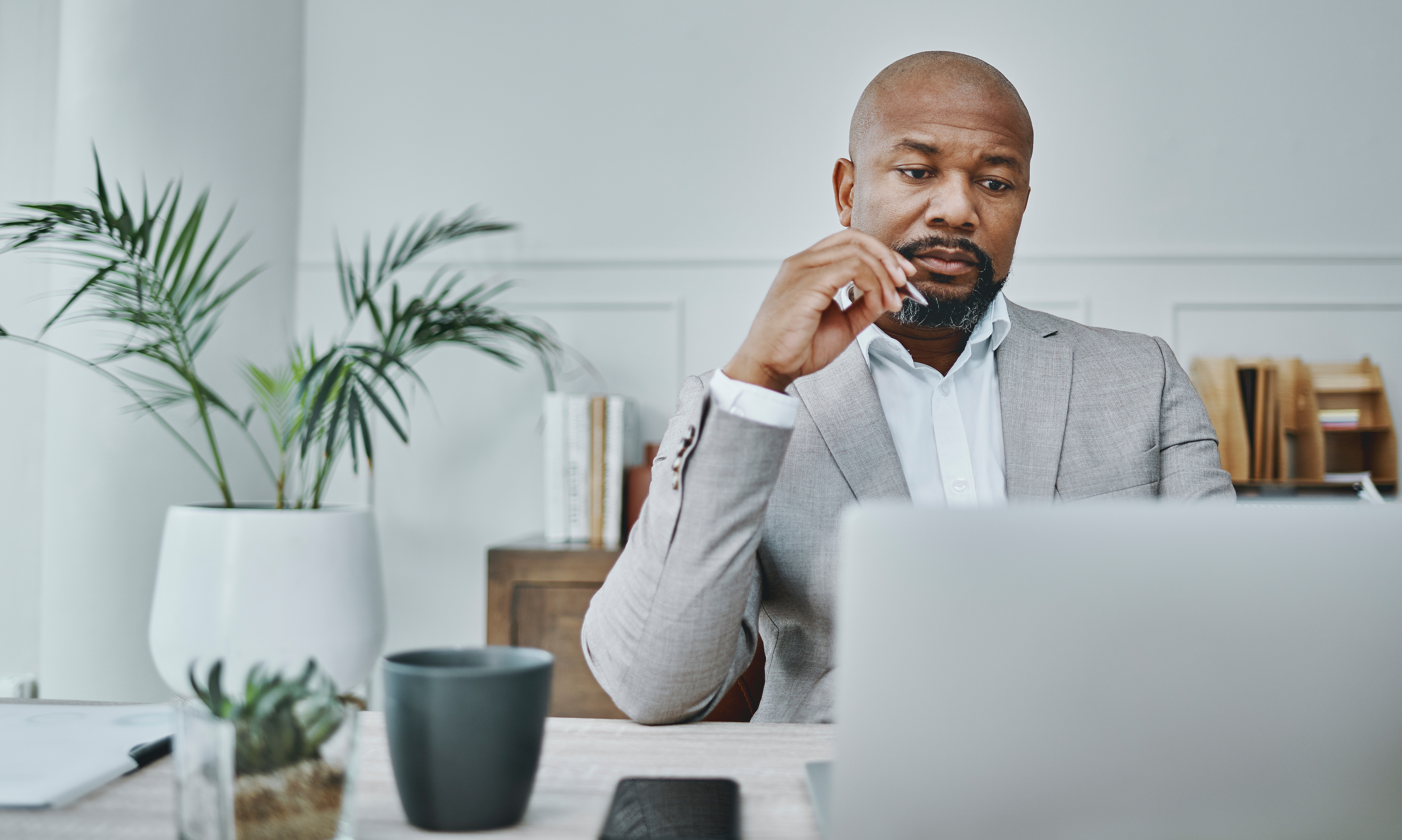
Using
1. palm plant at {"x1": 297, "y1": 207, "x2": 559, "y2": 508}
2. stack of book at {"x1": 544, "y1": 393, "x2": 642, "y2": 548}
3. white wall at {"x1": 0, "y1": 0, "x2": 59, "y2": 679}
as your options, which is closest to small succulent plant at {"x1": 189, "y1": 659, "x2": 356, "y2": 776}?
palm plant at {"x1": 297, "y1": 207, "x2": 559, "y2": 508}

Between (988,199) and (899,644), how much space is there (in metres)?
1.01

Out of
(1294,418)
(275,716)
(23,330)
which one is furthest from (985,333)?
(23,330)

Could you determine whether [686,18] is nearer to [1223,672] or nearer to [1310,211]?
[1310,211]

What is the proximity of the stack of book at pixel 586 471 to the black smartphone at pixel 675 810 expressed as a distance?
156cm

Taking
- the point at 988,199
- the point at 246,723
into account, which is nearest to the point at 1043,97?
the point at 988,199

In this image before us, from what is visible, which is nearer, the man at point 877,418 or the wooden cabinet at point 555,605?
the man at point 877,418

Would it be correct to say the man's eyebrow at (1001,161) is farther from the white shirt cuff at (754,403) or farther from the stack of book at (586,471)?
the stack of book at (586,471)

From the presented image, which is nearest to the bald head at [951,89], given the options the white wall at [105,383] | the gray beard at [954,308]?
the gray beard at [954,308]

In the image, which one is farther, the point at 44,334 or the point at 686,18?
the point at 686,18

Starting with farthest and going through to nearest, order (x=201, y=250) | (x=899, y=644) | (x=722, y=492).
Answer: (x=201, y=250) < (x=722, y=492) < (x=899, y=644)

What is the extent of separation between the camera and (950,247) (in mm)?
1297

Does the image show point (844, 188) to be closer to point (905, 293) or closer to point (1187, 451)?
point (905, 293)

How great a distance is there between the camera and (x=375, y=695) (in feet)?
8.05

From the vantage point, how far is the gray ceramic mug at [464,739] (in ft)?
1.72
